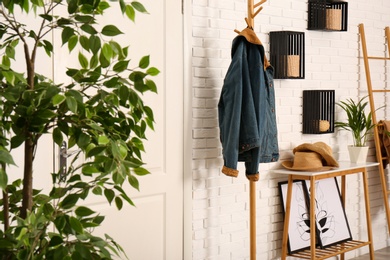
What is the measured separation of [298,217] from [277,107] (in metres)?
0.85

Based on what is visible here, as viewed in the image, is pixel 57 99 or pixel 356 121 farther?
pixel 356 121

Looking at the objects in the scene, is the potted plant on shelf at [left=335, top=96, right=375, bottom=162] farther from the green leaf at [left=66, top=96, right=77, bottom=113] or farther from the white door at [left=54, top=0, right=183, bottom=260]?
the green leaf at [left=66, top=96, right=77, bottom=113]

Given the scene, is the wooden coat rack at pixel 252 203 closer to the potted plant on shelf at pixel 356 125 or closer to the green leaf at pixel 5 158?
the potted plant on shelf at pixel 356 125

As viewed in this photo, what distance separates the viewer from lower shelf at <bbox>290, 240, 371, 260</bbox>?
4551 millimetres

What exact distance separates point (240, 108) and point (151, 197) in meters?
0.78

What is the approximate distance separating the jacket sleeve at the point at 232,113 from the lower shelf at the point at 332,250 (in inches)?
41.5

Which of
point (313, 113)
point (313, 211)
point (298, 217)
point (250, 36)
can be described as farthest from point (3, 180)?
point (313, 113)

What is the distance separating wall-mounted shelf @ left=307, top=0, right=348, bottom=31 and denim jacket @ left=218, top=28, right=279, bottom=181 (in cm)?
99

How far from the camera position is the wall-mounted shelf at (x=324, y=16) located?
4.90m

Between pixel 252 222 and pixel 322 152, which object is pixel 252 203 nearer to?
pixel 252 222

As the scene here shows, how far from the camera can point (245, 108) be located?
Answer: 3969 millimetres

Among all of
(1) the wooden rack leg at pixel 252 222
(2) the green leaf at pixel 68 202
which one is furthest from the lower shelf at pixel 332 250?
(2) the green leaf at pixel 68 202

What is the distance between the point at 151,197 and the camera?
3.84m

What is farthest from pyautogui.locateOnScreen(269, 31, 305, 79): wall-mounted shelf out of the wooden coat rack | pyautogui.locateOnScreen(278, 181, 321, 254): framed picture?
pyautogui.locateOnScreen(278, 181, 321, 254): framed picture
